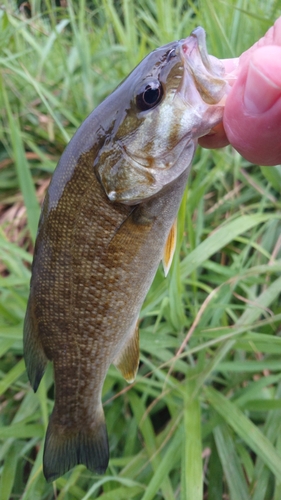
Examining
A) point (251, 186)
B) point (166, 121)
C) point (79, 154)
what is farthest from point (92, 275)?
point (251, 186)

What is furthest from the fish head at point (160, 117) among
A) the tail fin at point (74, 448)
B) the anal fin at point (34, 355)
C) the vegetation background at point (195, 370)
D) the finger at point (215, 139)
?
the tail fin at point (74, 448)

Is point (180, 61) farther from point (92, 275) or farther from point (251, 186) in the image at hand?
point (251, 186)

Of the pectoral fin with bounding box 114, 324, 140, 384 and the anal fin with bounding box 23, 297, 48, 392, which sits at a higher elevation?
the anal fin with bounding box 23, 297, 48, 392

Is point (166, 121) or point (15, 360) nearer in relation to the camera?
point (166, 121)

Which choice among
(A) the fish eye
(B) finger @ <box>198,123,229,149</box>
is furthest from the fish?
(B) finger @ <box>198,123,229,149</box>

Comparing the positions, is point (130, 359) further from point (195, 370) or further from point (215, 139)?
point (215, 139)

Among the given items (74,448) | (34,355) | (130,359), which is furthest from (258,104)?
(74,448)

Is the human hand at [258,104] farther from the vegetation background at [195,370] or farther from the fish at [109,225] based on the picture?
the vegetation background at [195,370]

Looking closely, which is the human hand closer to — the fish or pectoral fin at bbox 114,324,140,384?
the fish
